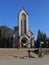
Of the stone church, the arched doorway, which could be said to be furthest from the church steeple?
the arched doorway

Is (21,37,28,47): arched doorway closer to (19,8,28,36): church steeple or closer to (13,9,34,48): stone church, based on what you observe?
(13,9,34,48): stone church

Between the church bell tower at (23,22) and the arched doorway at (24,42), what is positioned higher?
the church bell tower at (23,22)

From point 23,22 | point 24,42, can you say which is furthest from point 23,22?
point 24,42

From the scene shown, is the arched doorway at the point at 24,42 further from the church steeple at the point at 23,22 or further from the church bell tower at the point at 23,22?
the church steeple at the point at 23,22

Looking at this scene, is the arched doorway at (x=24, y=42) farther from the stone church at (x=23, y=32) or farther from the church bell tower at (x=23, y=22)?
the church bell tower at (x=23, y=22)

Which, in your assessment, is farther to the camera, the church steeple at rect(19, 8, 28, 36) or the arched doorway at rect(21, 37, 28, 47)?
the church steeple at rect(19, 8, 28, 36)

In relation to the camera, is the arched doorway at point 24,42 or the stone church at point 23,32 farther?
the stone church at point 23,32

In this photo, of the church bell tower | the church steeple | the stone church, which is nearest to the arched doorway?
the stone church

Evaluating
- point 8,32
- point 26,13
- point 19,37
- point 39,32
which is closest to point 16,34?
point 19,37

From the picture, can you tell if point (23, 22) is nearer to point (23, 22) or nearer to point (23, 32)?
point (23, 22)

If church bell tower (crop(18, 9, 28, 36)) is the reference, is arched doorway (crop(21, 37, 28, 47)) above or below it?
below

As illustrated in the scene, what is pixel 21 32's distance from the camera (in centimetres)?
7544

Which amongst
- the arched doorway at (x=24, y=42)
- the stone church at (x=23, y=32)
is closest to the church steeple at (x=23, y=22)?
the stone church at (x=23, y=32)

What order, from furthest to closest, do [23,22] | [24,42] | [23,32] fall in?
[23,32] < [24,42] < [23,22]
